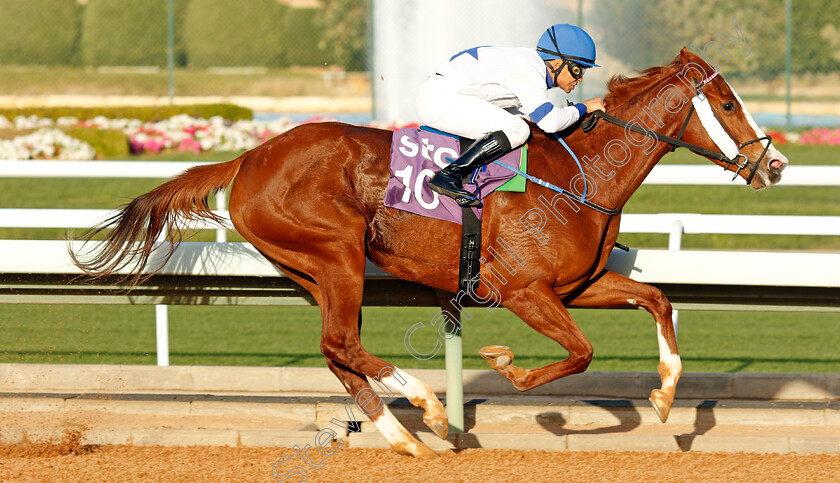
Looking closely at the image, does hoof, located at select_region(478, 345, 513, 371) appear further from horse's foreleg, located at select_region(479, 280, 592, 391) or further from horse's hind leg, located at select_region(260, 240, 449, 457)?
horse's hind leg, located at select_region(260, 240, 449, 457)

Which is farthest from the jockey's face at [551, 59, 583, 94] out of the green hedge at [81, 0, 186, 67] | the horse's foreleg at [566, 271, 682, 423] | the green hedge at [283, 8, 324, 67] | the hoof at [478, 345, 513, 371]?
the green hedge at [81, 0, 186, 67]

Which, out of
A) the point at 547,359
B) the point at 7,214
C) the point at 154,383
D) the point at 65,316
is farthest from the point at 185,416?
the point at 65,316

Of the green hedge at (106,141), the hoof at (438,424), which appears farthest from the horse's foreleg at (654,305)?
the green hedge at (106,141)

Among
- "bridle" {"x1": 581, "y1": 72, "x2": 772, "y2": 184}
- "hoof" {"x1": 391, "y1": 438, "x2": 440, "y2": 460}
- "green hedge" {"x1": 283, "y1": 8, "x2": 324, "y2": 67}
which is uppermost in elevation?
"green hedge" {"x1": 283, "y1": 8, "x2": 324, "y2": 67}

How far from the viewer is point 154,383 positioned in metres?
5.32

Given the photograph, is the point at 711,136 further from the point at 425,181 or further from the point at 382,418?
the point at 382,418

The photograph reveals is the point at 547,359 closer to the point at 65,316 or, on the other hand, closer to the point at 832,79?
the point at 65,316

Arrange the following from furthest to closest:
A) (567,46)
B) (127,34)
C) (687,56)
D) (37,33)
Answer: (37,33), (127,34), (687,56), (567,46)

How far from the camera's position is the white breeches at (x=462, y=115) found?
409cm

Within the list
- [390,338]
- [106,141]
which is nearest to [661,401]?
[390,338]

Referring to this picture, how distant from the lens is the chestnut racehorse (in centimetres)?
406

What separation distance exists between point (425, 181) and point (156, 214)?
1.21 metres

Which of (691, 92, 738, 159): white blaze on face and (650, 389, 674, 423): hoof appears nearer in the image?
(650, 389, 674, 423): hoof

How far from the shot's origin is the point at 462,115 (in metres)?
4.13
